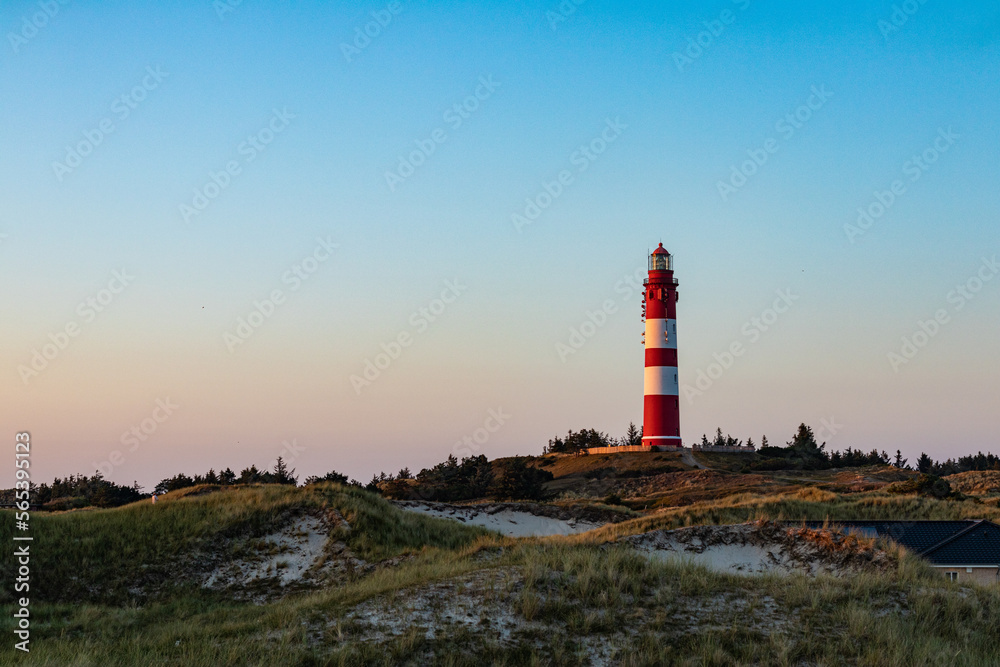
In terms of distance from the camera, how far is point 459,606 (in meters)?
14.0

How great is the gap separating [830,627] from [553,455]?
66.4 meters

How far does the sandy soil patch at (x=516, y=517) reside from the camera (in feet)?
130

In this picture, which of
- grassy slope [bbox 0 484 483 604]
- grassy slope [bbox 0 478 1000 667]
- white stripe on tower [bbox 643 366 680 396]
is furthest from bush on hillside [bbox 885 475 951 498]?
grassy slope [bbox 0 478 1000 667]

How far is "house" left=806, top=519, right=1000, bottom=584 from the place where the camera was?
24.2 metres

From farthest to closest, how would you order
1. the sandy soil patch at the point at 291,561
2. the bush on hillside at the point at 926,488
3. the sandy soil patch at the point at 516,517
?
the bush on hillside at the point at 926,488 < the sandy soil patch at the point at 516,517 < the sandy soil patch at the point at 291,561

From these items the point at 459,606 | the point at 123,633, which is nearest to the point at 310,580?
the point at 123,633

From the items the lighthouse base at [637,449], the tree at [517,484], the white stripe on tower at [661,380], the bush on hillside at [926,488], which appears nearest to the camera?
the bush on hillside at [926,488]

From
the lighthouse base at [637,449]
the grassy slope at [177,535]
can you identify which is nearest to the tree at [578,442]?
the lighthouse base at [637,449]

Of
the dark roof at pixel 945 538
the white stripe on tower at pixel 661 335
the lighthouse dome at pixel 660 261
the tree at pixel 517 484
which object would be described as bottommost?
the dark roof at pixel 945 538

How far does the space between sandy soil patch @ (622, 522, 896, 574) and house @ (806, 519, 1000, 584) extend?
3312 mm

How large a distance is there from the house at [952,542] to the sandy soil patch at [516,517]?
47.8ft

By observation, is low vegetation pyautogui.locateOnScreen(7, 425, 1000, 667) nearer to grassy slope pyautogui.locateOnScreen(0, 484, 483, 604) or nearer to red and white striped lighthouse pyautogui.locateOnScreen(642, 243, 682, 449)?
grassy slope pyautogui.locateOnScreen(0, 484, 483, 604)

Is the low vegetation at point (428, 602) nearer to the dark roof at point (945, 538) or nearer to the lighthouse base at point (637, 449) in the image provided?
the dark roof at point (945, 538)

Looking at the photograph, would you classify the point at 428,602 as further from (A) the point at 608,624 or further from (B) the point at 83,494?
(B) the point at 83,494
